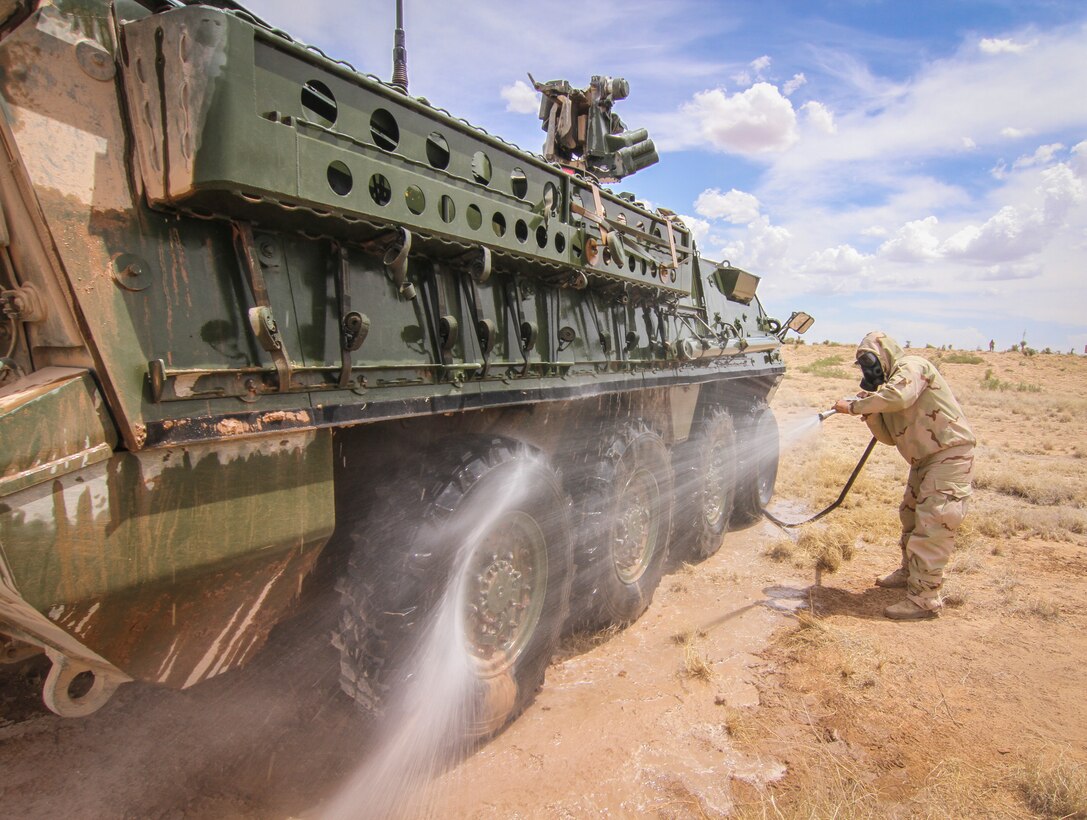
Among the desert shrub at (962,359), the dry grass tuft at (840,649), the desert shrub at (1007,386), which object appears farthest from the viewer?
the desert shrub at (962,359)

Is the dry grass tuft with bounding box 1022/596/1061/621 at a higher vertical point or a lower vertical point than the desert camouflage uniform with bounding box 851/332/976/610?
lower

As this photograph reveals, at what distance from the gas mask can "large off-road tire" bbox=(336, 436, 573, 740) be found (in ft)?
10.4

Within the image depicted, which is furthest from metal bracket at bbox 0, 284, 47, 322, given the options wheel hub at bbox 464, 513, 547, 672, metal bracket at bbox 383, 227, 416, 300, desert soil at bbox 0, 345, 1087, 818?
wheel hub at bbox 464, 513, 547, 672

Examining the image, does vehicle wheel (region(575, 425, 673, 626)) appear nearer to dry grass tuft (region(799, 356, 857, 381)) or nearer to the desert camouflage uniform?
the desert camouflage uniform

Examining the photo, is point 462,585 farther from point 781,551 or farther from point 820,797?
point 781,551

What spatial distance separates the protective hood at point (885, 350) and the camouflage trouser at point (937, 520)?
2.66 feet

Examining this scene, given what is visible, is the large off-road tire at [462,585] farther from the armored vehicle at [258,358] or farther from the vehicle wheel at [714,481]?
the vehicle wheel at [714,481]

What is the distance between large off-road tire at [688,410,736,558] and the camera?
625cm

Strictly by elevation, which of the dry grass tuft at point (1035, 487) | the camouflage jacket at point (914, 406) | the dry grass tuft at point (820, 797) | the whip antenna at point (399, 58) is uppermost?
the whip antenna at point (399, 58)

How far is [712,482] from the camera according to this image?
660 cm

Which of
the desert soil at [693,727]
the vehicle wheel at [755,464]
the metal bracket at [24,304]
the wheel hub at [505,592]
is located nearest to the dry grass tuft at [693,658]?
the desert soil at [693,727]

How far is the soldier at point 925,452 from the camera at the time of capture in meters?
4.94

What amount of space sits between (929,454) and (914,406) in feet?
1.34

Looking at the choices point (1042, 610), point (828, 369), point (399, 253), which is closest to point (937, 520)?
point (1042, 610)
